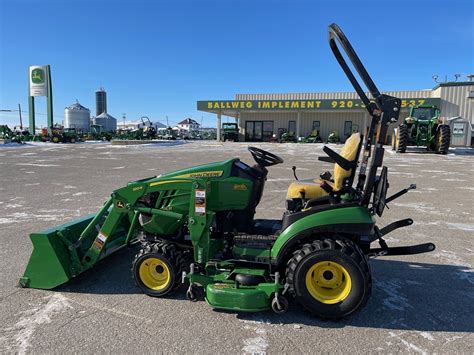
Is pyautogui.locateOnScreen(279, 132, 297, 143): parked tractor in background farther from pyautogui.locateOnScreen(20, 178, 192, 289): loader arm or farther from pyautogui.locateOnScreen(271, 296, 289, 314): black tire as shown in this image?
pyautogui.locateOnScreen(271, 296, 289, 314): black tire

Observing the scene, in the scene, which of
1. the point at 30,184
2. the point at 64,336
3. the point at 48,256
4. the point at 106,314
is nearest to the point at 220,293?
the point at 106,314

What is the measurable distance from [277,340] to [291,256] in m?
0.71

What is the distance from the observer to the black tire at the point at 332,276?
2.89 m

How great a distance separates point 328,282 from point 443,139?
1883 centimetres

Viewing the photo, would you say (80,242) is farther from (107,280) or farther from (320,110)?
(320,110)

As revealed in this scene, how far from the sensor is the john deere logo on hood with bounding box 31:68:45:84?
4200cm

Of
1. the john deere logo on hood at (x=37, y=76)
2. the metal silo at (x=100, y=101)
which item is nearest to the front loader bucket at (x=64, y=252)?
the john deere logo on hood at (x=37, y=76)

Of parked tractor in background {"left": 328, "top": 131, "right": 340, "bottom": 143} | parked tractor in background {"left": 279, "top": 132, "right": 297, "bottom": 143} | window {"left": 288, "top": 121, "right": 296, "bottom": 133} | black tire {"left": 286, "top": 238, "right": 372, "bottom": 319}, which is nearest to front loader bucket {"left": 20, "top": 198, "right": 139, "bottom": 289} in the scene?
black tire {"left": 286, "top": 238, "right": 372, "bottom": 319}

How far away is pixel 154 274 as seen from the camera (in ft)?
11.2

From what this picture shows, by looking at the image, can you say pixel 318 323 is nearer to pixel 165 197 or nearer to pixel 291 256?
pixel 291 256

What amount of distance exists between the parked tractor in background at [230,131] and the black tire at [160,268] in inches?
1327

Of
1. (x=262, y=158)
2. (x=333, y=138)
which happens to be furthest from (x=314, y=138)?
(x=262, y=158)

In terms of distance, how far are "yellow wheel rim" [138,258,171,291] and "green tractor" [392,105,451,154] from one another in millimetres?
18397

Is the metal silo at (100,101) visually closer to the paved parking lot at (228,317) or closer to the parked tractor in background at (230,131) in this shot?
the parked tractor in background at (230,131)
